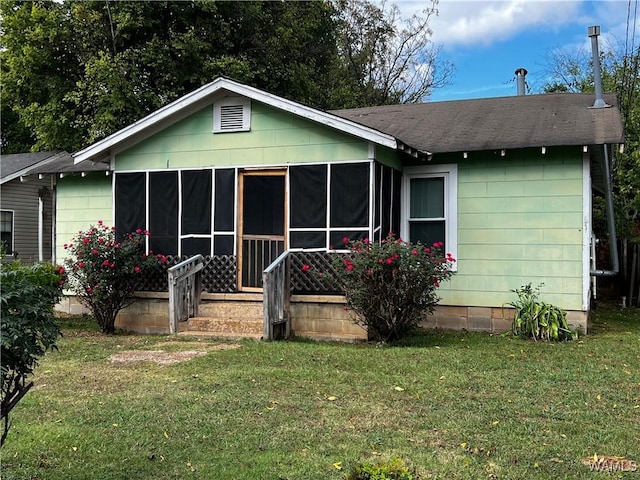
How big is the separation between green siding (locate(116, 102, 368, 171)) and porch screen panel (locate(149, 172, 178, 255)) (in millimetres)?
248

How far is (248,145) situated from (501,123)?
4.70 meters

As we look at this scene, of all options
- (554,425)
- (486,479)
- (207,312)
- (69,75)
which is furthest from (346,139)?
(69,75)

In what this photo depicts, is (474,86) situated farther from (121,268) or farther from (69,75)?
(121,268)


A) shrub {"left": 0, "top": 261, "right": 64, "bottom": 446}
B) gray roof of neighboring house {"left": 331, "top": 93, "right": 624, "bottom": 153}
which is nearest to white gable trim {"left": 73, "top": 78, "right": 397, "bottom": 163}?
gray roof of neighboring house {"left": 331, "top": 93, "right": 624, "bottom": 153}

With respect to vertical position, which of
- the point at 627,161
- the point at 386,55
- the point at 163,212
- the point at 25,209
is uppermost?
the point at 386,55

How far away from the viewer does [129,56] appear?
1862 cm

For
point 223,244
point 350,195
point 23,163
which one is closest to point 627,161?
point 350,195

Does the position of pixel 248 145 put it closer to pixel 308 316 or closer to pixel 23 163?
pixel 308 316

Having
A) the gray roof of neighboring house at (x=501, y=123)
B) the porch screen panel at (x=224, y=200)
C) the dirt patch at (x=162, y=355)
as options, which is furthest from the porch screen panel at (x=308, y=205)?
the dirt patch at (x=162, y=355)

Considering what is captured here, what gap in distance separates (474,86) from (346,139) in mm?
15513

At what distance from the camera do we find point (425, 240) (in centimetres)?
1031

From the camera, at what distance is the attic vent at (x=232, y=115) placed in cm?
977

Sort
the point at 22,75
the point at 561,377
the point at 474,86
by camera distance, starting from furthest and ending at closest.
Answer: the point at 474,86, the point at 22,75, the point at 561,377

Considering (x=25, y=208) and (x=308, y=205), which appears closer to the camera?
(x=308, y=205)
